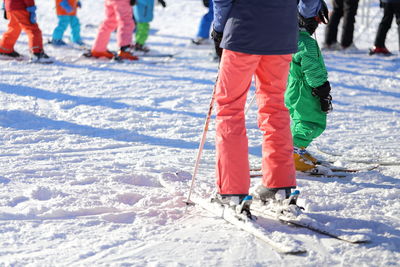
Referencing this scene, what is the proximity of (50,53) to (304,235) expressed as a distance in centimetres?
720

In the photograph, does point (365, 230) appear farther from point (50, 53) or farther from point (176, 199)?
point (50, 53)

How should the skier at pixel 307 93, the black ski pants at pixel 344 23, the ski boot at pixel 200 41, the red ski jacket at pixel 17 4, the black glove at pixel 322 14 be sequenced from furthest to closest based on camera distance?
the ski boot at pixel 200 41
the black ski pants at pixel 344 23
the red ski jacket at pixel 17 4
the skier at pixel 307 93
the black glove at pixel 322 14

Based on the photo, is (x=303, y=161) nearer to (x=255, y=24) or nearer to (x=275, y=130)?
(x=275, y=130)

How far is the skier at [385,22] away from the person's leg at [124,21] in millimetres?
4167

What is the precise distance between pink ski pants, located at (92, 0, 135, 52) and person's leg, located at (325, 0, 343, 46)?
369 cm

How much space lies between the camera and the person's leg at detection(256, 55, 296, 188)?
124 inches

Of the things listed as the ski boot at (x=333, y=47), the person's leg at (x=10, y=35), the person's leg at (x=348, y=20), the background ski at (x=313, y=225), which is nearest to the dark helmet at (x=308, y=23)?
the background ski at (x=313, y=225)

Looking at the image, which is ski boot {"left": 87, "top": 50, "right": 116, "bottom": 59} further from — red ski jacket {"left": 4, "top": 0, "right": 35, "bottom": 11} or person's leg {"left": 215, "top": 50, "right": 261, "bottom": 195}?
person's leg {"left": 215, "top": 50, "right": 261, "bottom": 195}

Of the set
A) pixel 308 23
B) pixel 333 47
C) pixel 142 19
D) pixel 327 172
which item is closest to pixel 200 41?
pixel 142 19

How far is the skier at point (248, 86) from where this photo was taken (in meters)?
2.92

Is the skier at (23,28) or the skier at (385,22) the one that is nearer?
the skier at (23,28)

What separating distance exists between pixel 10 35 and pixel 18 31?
130 mm

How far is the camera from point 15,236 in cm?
281

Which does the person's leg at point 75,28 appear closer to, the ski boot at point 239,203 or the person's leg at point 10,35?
the person's leg at point 10,35
